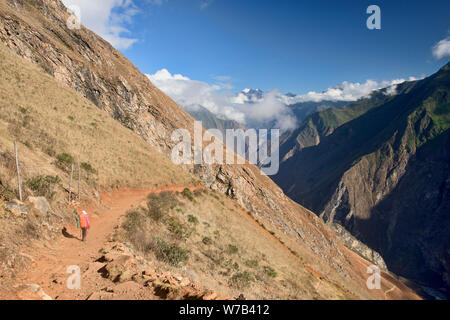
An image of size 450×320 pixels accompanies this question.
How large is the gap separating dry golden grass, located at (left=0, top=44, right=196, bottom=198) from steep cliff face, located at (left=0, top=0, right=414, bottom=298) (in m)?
9.15

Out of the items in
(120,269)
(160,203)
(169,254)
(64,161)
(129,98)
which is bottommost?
(169,254)


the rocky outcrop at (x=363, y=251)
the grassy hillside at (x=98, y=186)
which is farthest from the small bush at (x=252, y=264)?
the rocky outcrop at (x=363, y=251)

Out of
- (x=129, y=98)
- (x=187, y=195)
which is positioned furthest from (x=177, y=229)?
(x=129, y=98)

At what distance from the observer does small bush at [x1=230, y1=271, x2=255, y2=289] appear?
1235 centimetres

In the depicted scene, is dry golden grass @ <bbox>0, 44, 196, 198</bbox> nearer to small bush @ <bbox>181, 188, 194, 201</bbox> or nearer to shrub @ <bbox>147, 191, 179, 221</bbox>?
small bush @ <bbox>181, 188, 194, 201</bbox>

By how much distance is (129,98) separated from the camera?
43.3 m

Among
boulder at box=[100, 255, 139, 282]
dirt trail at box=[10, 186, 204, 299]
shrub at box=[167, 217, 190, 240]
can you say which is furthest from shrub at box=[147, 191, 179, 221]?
boulder at box=[100, 255, 139, 282]

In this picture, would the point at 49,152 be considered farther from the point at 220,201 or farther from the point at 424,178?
the point at 424,178

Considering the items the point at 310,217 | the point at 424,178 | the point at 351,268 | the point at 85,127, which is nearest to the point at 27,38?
the point at 85,127

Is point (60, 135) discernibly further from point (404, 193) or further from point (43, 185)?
point (404, 193)

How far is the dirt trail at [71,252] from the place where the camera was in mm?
6688

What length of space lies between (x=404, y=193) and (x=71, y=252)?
173 metres

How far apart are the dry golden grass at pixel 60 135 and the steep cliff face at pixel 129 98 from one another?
9.15 m
